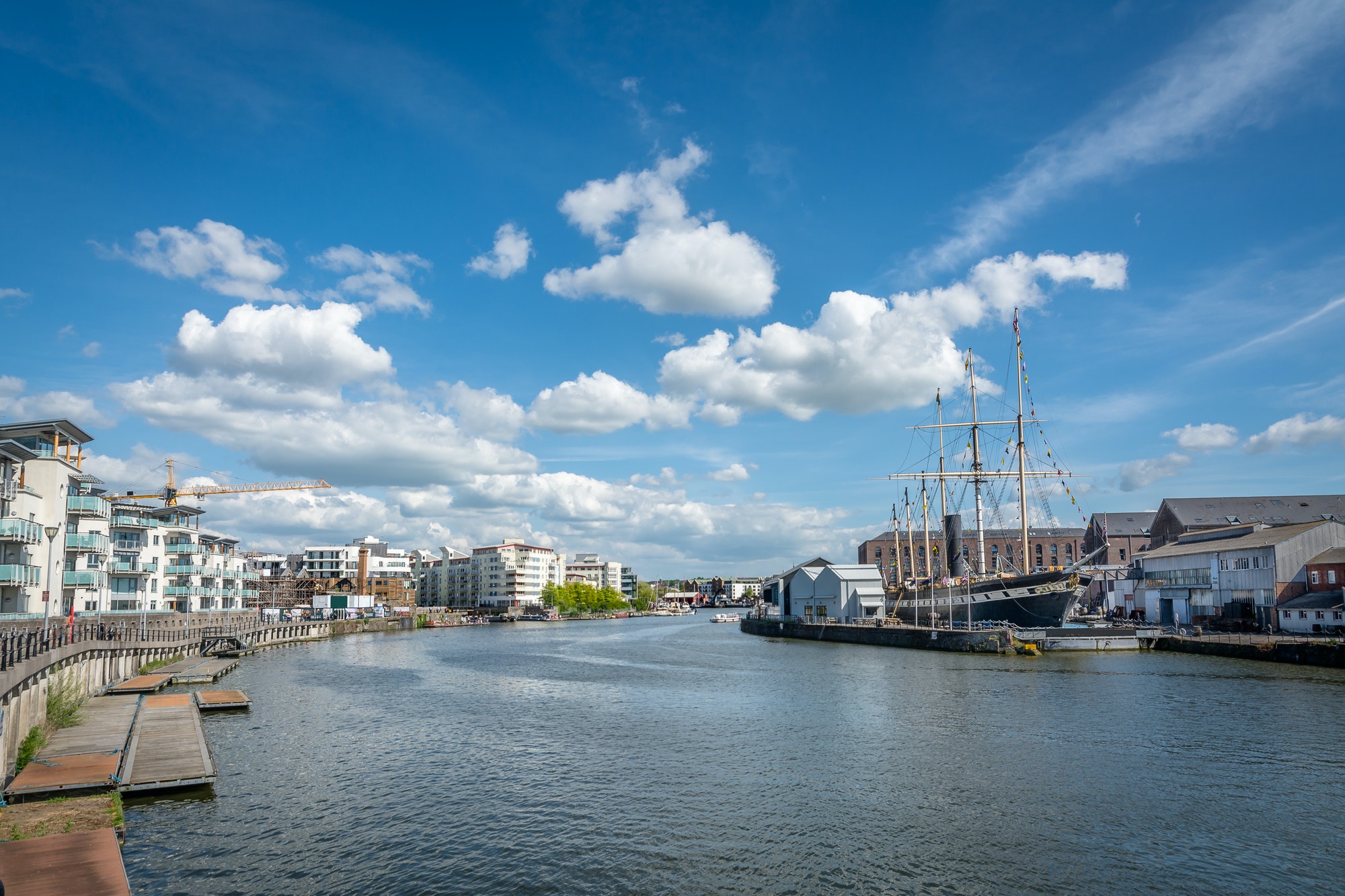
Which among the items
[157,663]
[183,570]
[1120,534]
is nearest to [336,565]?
[183,570]

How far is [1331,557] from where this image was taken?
2522 inches

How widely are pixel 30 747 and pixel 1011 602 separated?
84203mm

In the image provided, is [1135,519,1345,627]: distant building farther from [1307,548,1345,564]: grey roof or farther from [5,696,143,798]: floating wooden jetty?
[5,696,143,798]: floating wooden jetty

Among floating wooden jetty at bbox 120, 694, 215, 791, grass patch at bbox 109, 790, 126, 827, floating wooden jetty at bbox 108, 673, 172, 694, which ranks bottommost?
→ floating wooden jetty at bbox 108, 673, 172, 694

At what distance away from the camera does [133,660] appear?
A: 54656mm

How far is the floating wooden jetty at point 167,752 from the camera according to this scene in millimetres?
24562

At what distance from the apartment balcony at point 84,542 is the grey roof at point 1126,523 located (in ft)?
456

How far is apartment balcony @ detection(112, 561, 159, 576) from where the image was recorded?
7781cm

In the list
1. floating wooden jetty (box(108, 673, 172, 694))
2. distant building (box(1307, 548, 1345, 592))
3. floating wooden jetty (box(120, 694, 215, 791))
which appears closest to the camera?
floating wooden jetty (box(120, 694, 215, 791))

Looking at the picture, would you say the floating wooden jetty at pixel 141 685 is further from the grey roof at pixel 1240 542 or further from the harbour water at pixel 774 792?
the grey roof at pixel 1240 542

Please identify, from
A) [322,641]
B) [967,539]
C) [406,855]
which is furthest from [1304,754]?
[967,539]

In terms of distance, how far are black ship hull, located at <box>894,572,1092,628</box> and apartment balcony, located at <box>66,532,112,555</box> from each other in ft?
243

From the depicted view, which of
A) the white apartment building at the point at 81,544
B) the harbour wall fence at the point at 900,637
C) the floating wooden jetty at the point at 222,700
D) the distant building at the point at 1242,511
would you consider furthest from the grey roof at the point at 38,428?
the distant building at the point at 1242,511

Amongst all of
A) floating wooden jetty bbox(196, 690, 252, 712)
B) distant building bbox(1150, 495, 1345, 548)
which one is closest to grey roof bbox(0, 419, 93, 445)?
floating wooden jetty bbox(196, 690, 252, 712)
